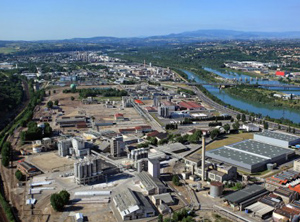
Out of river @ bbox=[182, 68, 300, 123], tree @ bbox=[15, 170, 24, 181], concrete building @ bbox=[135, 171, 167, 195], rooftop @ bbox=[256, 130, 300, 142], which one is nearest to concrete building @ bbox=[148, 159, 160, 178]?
concrete building @ bbox=[135, 171, 167, 195]

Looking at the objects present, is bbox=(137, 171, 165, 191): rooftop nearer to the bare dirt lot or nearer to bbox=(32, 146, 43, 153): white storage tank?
the bare dirt lot

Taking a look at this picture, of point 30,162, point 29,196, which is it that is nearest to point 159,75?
point 30,162

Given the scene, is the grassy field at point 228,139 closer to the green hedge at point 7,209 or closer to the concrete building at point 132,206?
the concrete building at point 132,206

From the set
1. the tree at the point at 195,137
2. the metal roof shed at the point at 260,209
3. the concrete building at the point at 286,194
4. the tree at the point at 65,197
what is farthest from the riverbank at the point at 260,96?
the tree at the point at 65,197

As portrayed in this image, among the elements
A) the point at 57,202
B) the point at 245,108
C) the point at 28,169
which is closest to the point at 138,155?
the point at 28,169

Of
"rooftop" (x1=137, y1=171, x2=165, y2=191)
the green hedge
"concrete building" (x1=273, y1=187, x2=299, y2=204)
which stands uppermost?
"rooftop" (x1=137, y1=171, x2=165, y2=191)

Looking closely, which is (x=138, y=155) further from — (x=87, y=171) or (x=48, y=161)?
(x=48, y=161)
